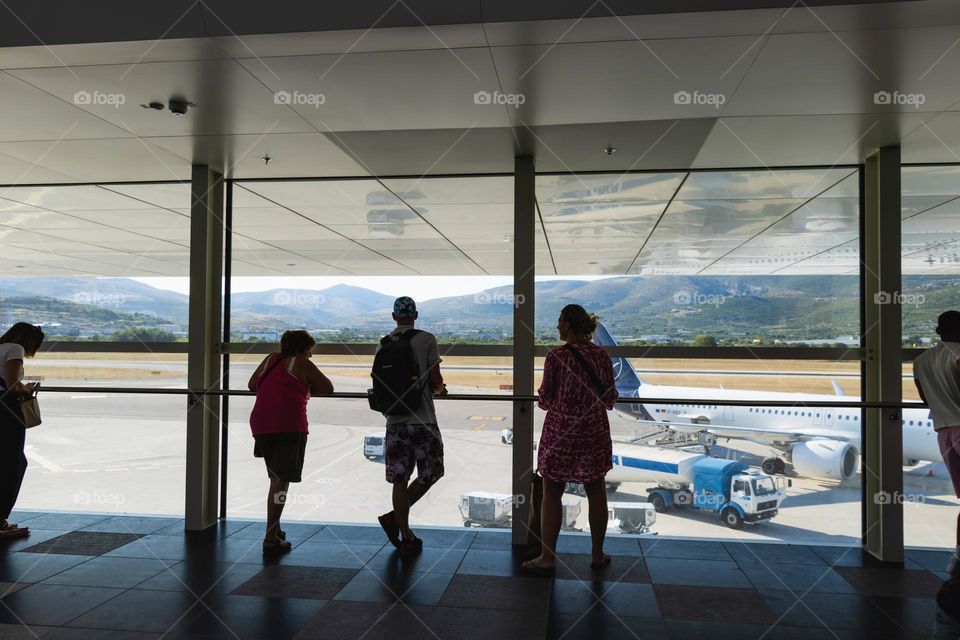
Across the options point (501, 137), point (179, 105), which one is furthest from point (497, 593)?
point (179, 105)

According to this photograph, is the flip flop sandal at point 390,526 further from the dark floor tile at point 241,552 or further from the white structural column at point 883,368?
the white structural column at point 883,368

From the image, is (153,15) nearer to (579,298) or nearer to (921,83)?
(579,298)

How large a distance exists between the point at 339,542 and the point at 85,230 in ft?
15.8

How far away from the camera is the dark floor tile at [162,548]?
4212 mm

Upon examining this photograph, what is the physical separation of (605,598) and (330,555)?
1.83 m

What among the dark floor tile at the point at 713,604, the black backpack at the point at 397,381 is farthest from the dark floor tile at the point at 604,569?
the black backpack at the point at 397,381

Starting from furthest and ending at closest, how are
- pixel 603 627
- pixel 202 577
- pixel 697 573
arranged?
pixel 697 573 < pixel 202 577 < pixel 603 627

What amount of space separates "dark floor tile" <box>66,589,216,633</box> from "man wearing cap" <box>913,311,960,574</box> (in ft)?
13.6

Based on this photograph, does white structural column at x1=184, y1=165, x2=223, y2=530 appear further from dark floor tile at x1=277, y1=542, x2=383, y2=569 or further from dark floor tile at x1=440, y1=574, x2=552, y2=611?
dark floor tile at x1=440, y1=574, x2=552, y2=611

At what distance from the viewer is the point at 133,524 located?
493cm

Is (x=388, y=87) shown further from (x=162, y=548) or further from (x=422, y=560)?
(x=162, y=548)

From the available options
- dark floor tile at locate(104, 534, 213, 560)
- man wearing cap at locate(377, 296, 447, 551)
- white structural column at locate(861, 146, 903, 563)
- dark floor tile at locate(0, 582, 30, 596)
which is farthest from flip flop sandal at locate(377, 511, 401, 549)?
white structural column at locate(861, 146, 903, 563)

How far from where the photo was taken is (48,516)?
→ 507 centimetres

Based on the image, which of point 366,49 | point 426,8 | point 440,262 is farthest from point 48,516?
point 426,8
